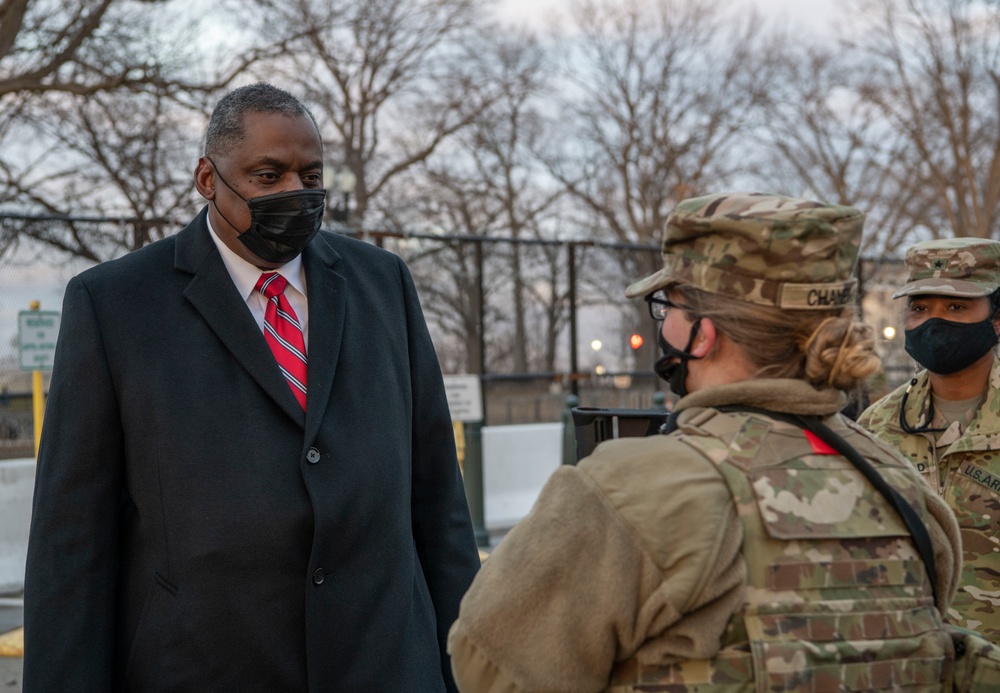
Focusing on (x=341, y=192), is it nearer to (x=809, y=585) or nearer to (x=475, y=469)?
(x=475, y=469)

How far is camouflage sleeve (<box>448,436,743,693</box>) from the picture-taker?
1645 millimetres

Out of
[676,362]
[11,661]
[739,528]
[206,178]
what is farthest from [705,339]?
[11,661]

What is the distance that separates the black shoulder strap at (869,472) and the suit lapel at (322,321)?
1.05 meters

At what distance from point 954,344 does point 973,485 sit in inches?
19.8

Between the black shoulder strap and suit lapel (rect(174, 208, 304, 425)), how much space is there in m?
1.11

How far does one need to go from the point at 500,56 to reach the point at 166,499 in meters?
27.1

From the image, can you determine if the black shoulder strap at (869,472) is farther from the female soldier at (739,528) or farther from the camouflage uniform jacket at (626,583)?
the camouflage uniform jacket at (626,583)

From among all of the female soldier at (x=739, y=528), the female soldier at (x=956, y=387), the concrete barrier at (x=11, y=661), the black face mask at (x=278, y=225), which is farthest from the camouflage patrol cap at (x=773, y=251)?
the concrete barrier at (x=11, y=661)

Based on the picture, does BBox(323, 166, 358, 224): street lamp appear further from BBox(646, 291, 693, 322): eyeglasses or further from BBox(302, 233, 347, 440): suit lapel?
BBox(646, 291, 693, 322): eyeglasses

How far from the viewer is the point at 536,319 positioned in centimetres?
1231

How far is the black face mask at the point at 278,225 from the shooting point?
2.67 meters

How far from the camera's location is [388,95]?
26797 mm

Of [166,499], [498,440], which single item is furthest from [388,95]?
[166,499]

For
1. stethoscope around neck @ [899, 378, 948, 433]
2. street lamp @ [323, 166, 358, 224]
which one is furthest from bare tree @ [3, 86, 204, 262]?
stethoscope around neck @ [899, 378, 948, 433]
